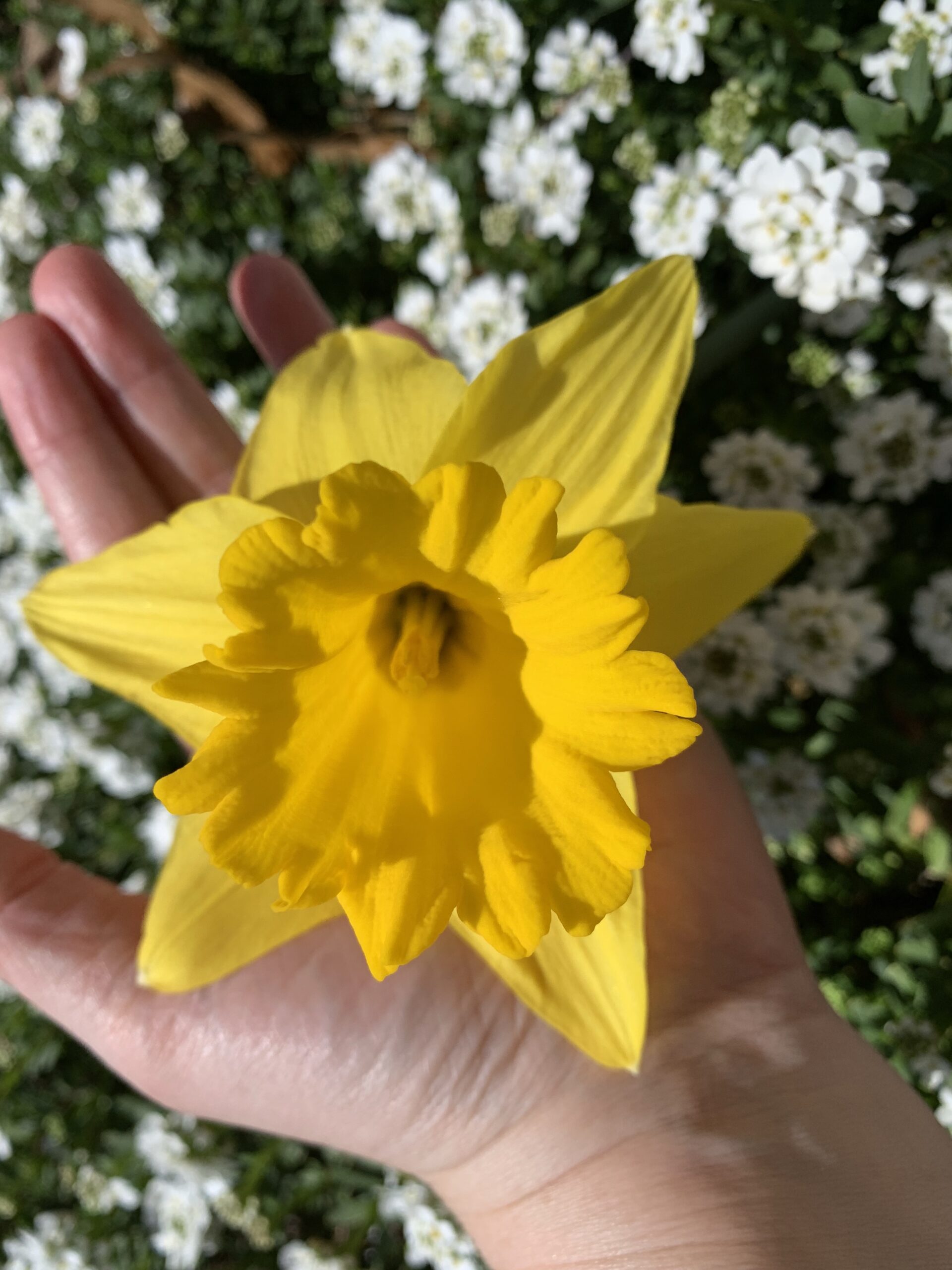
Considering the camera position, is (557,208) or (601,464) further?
(557,208)

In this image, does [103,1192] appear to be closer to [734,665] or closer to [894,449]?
[734,665]

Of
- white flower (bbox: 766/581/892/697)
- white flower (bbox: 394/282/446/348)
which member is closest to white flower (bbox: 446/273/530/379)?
white flower (bbox: 394/282/446/348)

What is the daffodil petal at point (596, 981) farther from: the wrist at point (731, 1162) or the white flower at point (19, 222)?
the white flower at point (19, 222)

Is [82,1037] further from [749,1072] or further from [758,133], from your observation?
[758,133]

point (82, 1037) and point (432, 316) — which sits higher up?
point (432, 316)

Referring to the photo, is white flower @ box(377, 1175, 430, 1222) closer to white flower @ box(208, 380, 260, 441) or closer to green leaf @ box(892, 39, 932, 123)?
white flower @ box(208, 380, 260, 441)

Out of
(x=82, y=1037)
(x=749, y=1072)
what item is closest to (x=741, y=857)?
(x=749, y=1072)
